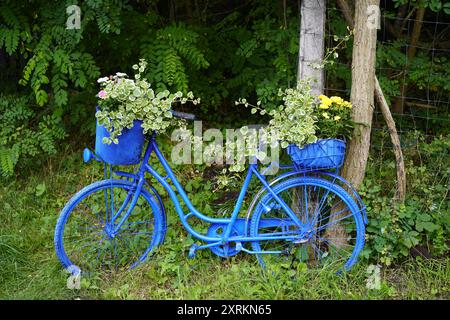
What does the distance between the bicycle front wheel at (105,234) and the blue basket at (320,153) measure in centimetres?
107

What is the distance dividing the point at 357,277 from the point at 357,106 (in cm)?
121

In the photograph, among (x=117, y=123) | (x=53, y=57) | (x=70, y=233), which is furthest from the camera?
(x=53, y=57)

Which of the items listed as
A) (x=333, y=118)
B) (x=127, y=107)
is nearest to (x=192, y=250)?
(x=127, y=107)

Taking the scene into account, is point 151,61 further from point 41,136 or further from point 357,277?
point 357,277

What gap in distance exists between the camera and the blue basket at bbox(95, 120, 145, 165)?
3.68 metres

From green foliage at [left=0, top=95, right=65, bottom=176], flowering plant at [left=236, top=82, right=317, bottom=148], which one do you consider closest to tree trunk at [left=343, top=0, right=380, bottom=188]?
flowering plant at [left=236, top=82, right=317, bottom=148]

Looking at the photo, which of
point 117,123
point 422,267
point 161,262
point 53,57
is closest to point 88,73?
point 53,57

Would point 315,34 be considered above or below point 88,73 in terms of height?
above

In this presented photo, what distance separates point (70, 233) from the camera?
4.30m

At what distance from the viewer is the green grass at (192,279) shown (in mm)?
3720

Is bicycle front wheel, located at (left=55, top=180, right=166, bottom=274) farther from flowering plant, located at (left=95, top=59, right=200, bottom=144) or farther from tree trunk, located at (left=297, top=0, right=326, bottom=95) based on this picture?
tree trunk, located at (left=297, top=0, right=326, bottom=95)

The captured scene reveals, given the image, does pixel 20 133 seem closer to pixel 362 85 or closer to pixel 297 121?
pixel 297 121

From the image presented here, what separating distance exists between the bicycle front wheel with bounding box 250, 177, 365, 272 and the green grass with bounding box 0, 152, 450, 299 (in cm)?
15

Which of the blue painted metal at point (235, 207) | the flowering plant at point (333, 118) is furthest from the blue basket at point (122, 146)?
the flowering plant at point (333, 118)
